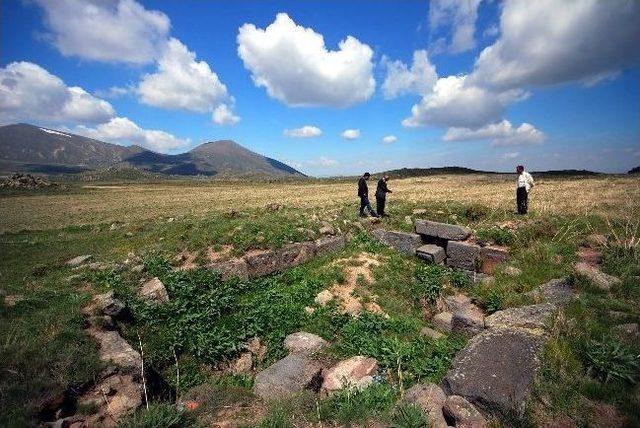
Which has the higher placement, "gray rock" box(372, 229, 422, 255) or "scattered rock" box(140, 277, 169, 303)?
"gray rock" box(372, 229, 422, 255)

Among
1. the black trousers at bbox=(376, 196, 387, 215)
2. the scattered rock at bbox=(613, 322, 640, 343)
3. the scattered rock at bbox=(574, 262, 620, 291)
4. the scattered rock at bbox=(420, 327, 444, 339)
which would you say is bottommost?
the scattered rock at bbox=(420, 327, 444, 339)

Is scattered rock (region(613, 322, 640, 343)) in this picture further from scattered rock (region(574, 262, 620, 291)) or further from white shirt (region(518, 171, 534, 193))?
white shirt (region(518, 171, 534, 193))

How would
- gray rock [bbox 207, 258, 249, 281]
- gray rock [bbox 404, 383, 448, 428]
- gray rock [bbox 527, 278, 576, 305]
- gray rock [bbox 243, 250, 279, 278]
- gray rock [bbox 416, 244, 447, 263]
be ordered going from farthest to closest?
gray rock [bbox 416, 244, 447, 263] < gray rock [bbox 243, 250, 279, 278] < gray rock [bbox 207, 258, 249, 281] < gray rock [bbox 527, 278, 576, 305] < gray rock [bbox 404, 383, 448, 428]

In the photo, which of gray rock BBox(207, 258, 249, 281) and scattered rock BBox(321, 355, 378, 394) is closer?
scattered rock BBox(321, 355, 378, 394)

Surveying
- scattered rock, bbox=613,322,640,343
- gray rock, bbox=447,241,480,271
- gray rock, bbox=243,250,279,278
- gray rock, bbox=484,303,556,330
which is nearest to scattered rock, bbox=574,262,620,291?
gray rock, bbox=484,303,556,330

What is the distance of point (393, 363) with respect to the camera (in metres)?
9.64

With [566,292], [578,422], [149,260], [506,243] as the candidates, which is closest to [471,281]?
[506,243]

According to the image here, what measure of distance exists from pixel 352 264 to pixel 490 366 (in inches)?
329

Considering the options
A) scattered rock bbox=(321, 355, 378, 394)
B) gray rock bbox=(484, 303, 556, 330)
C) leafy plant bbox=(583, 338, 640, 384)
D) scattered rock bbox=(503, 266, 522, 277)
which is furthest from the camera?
scattered rock bbox=(503, 266, 522, 277)

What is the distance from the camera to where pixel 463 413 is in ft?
21.9

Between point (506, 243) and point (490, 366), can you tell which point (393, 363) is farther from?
point (506, 243)

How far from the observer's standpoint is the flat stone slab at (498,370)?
6.82 meters

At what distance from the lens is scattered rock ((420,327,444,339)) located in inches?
444

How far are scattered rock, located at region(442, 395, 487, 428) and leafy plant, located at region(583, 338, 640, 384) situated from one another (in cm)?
247
